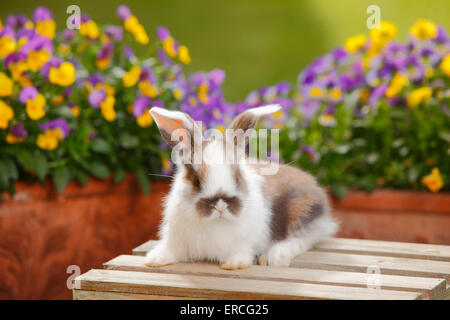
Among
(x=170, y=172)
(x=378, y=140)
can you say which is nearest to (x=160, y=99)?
(x=170, y=172)

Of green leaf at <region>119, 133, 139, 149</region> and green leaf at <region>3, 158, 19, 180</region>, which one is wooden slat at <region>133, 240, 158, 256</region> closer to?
green leaf at <region>3, 158, 19, 180</region>

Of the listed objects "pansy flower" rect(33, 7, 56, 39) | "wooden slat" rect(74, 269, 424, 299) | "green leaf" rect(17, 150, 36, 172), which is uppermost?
"pansy flower" rect(33, 7, 56, 39)

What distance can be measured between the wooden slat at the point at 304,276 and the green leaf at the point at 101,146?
1100 millimetres

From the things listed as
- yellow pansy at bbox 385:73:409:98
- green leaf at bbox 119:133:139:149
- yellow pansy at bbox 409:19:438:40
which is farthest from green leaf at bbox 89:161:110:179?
yellow pansy at bbox 409:19:438:40

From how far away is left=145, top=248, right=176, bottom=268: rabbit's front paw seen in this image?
2295 mm

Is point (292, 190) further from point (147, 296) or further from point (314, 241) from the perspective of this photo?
point (147, 296)

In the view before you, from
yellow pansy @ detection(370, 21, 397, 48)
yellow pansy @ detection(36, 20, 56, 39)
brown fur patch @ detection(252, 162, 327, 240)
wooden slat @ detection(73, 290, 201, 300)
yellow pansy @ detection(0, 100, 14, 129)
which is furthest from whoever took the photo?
yellow pansy @ detection(370, 21, 397, 48)

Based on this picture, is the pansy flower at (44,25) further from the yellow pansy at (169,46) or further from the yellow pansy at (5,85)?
the yellow pansy at (169,46)

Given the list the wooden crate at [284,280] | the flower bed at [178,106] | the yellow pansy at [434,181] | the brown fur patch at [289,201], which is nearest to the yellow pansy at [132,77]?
the flower bed at [178,106]

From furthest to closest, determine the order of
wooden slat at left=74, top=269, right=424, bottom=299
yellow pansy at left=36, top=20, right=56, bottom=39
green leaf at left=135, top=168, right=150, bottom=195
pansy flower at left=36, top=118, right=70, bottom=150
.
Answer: green leaf at left=135, top=168, right=150, bottom=195, yellow pansy at left=36, top=20, right=56, bottom=39, pansy flower at left=36, top=118, right=70, bottom=150, wooden slat at left=74, top=269, right=424, bottom=299

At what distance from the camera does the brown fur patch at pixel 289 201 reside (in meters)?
2.40

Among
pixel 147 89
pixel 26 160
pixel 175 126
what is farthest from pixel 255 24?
pixel 175 126

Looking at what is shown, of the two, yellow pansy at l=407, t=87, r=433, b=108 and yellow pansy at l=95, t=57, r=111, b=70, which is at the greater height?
yellow pansy at l=95, t=57, r=111, b=70

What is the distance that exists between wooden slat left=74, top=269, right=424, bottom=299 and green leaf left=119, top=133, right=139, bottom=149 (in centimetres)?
131
